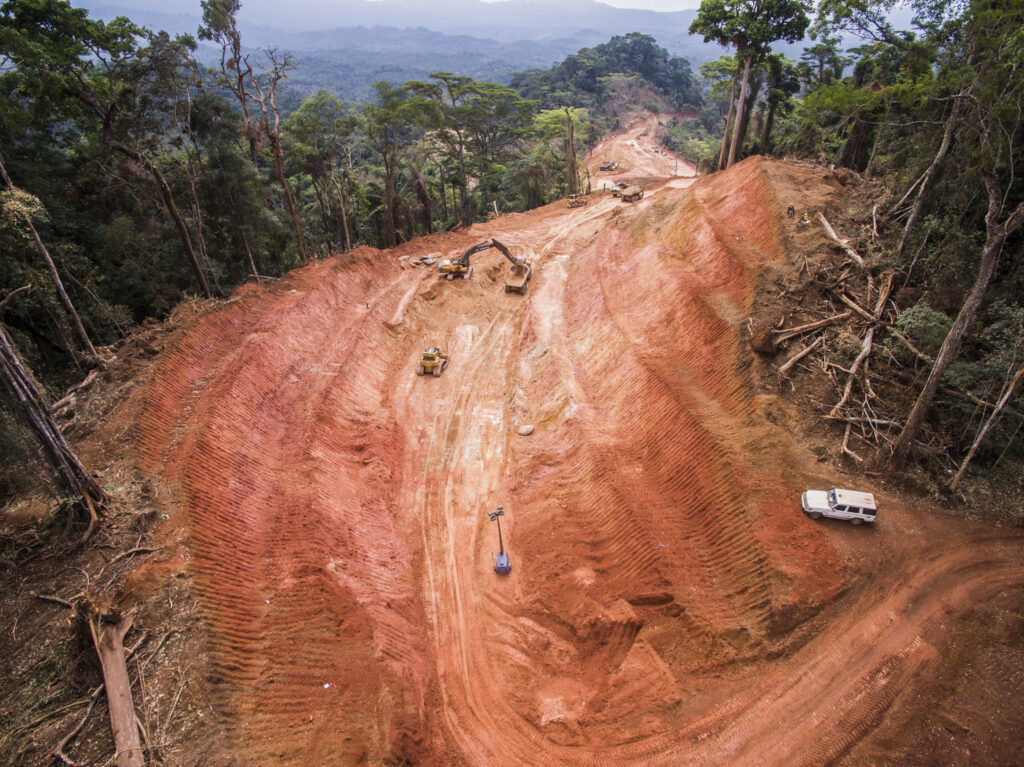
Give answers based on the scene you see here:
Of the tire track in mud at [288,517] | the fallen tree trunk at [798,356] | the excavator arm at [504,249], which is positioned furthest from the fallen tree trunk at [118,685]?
the excavator arm at [504,249]

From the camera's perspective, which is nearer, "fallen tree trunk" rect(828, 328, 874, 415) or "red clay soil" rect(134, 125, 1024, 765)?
"red clay soil" rect(134, 125, 1024, 765)

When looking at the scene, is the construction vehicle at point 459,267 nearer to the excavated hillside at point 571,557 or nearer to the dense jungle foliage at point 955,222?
the excavated hillside at point 571,557

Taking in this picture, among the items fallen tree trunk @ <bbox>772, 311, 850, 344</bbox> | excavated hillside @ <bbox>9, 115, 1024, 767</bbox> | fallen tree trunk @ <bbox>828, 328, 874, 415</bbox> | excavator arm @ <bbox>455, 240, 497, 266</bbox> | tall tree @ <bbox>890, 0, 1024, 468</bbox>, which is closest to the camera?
excavated hillside @ <bbox>9, 115, 1024, 767</bbox>

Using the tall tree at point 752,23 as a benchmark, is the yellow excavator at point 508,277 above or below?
below

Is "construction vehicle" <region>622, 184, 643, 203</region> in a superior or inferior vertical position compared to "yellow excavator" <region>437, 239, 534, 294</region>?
superior

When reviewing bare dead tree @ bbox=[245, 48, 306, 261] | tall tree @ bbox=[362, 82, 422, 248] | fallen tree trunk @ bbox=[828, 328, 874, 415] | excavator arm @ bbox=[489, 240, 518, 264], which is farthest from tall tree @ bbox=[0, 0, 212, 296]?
fallen tree trunk @ bbox=[828, 328, 874, 415]

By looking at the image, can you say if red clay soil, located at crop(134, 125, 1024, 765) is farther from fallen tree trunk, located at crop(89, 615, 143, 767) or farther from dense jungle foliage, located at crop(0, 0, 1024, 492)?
dense jungle foliage, located at crop(0, 0, 1024, 492)

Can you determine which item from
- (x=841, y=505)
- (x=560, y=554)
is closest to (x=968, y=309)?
(x=841, y=505)

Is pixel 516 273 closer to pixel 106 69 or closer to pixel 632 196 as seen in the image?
pixel 632 196

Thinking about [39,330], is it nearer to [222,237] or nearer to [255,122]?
[222,237]
